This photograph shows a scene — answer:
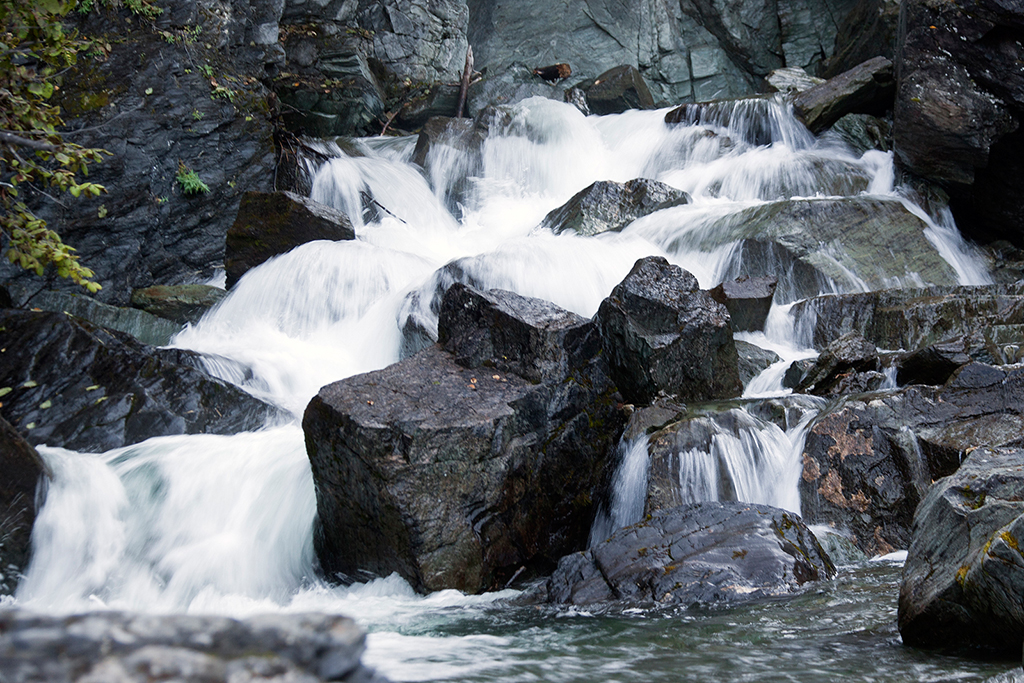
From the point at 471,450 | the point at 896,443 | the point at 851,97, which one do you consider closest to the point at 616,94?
the point at 851,97

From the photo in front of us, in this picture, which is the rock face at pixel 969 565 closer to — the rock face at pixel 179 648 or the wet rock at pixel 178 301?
the rock face at pixel 179 648

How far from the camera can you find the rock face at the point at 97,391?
666 cm

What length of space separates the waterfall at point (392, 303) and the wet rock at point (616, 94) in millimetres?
1196

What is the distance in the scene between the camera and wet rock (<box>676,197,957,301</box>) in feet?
32.2

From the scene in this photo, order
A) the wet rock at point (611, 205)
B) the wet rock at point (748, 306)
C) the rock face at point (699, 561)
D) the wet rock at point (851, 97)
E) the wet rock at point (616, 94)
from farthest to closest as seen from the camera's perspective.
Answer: the wet rock at point (616, 94) < the wet rock at point (851, 97) < the wet rock at point (611, 205) < the wet rock at point (748, 306) < the rock face at point (699, 561)

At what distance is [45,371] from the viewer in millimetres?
6945

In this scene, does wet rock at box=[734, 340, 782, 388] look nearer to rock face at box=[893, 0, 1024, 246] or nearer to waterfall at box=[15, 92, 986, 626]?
waterfall at box=[15, 92, 986, 626]

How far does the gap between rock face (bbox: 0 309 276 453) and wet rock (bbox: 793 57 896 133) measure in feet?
39.1

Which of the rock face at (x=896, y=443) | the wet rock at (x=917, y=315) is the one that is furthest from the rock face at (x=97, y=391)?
the wet rock at (x=917, y=315)

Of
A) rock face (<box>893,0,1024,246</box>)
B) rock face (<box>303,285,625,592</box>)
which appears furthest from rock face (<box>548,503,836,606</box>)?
rock face (<box>893,0,1024,246</box>)

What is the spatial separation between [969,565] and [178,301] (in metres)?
9.94

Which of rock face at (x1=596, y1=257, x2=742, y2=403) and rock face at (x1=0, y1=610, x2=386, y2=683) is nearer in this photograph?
rock face at (x1=0, y1=610, x2=386, y2=683)

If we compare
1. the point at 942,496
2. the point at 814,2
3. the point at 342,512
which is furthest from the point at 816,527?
the point at 814,2

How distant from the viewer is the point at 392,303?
368 inches
